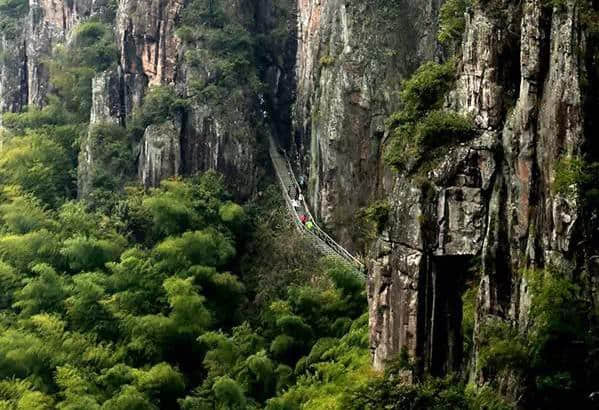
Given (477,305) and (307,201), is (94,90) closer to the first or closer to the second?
(307,201)

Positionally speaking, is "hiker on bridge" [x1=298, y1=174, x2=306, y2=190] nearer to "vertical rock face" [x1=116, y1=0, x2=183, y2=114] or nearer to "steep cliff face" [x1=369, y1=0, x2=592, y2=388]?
"vertical rock face" [x1=116, y1=0, x2=183, y2=114]

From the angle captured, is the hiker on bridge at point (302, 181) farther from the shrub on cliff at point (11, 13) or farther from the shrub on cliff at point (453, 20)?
the shrub on cliff at point (11, 13)

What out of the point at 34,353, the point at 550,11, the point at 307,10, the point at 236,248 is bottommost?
the point at 34,353

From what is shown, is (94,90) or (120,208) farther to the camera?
(94,90)

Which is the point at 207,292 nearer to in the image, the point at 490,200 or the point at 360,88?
the point at 360,88

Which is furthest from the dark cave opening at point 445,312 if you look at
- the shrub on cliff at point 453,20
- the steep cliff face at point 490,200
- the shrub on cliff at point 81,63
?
the shrub on cliff at point 81,63

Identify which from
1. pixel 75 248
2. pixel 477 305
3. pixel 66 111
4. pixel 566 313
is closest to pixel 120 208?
pixel 75 248

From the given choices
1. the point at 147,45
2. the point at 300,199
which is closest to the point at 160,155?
the point at 147,45
